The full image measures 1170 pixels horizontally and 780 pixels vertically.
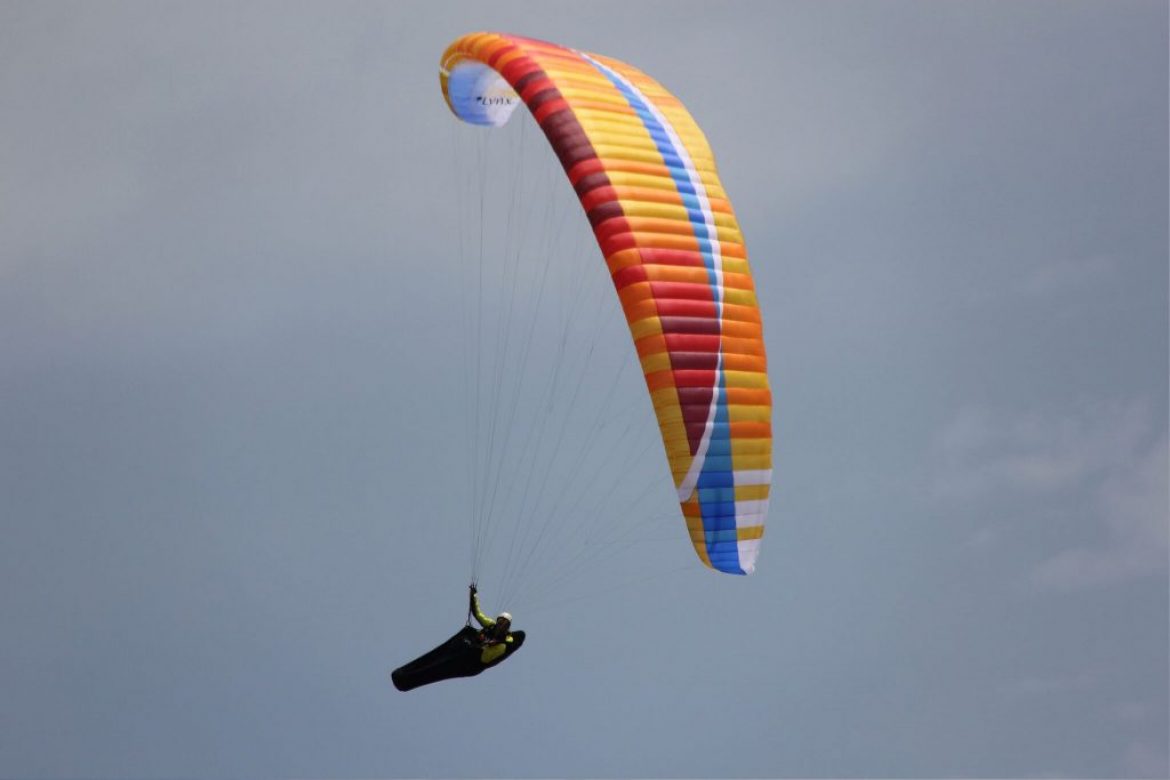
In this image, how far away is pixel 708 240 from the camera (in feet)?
96.0

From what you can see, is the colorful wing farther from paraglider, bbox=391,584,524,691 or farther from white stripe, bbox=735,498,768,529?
paraglider, bbox=391,584,524,691

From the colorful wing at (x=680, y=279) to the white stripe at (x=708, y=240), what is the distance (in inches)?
0.7

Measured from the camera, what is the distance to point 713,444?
28.0 metres

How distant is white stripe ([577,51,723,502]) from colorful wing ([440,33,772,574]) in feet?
0.06

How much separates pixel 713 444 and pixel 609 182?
3.54 m

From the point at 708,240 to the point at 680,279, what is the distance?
1121 mm

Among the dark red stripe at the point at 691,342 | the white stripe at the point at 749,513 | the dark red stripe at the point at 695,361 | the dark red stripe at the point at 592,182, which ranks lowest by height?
the white stripe at the point at 749,513

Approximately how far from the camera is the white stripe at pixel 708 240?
27.9 metres

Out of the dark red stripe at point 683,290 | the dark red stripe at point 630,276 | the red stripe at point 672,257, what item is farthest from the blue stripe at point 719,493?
the dark red stripe at point 630,276

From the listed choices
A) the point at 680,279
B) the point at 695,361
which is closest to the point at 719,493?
the point at 695,361

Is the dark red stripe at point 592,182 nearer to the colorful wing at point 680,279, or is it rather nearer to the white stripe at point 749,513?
the colorful wing at point 680,279

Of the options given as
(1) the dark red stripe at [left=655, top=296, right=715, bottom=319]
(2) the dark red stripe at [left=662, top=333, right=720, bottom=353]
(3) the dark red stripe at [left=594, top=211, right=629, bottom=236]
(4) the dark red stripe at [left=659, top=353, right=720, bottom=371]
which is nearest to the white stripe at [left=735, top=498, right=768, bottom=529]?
(4) the dark red stripe at [left=659, top=353, right=720, bottom=371]

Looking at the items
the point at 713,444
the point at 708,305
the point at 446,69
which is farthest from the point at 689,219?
the point at 446,69

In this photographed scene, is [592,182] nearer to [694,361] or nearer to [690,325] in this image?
[690,325]
